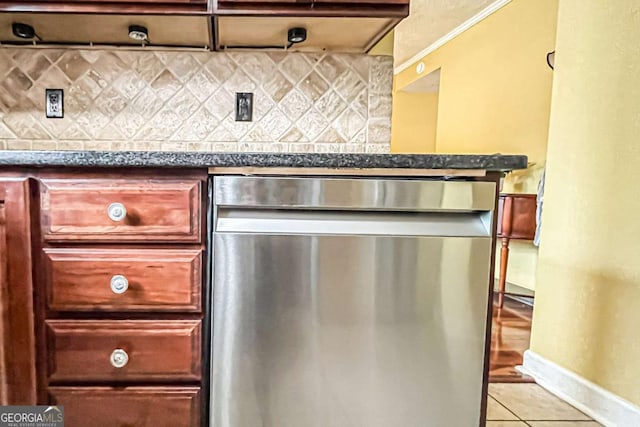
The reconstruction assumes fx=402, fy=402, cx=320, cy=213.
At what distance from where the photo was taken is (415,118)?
6418mm

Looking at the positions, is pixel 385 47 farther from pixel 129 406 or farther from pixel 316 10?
pixel 129 406

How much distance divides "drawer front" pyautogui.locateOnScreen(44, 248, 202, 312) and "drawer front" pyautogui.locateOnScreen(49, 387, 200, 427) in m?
0.18

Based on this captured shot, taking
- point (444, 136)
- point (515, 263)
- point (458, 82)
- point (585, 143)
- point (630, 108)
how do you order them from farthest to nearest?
1. point (444, 136)
2. point (458, 82)
3. point (515, 263)
4. point (585, 143)
5. point (630, 108)

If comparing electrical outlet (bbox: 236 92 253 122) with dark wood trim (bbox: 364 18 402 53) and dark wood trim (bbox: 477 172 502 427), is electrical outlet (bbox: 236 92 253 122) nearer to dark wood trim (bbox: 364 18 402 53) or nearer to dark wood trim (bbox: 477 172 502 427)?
dark wood trim (bbox: 364 18 402 53)

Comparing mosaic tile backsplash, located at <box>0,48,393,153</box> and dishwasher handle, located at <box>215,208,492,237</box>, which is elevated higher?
mosaic tile backsplash, located at <box>0,48,393,153</box>

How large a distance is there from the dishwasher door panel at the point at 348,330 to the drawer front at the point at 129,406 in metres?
0.07

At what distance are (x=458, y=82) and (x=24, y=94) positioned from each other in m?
4.15

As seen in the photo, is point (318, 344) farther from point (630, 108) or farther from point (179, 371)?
point (630, 108)

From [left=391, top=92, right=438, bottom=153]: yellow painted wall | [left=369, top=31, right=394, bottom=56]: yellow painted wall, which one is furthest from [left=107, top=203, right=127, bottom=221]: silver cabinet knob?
[left=391, top=92, right=438, bottom=153]: yellow painted wall

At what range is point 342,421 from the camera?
87cm

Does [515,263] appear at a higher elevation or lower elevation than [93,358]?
lower

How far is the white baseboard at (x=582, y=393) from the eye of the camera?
1364 millimetres

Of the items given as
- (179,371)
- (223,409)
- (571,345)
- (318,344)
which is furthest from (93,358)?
(571,345)

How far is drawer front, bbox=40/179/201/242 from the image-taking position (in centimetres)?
86
